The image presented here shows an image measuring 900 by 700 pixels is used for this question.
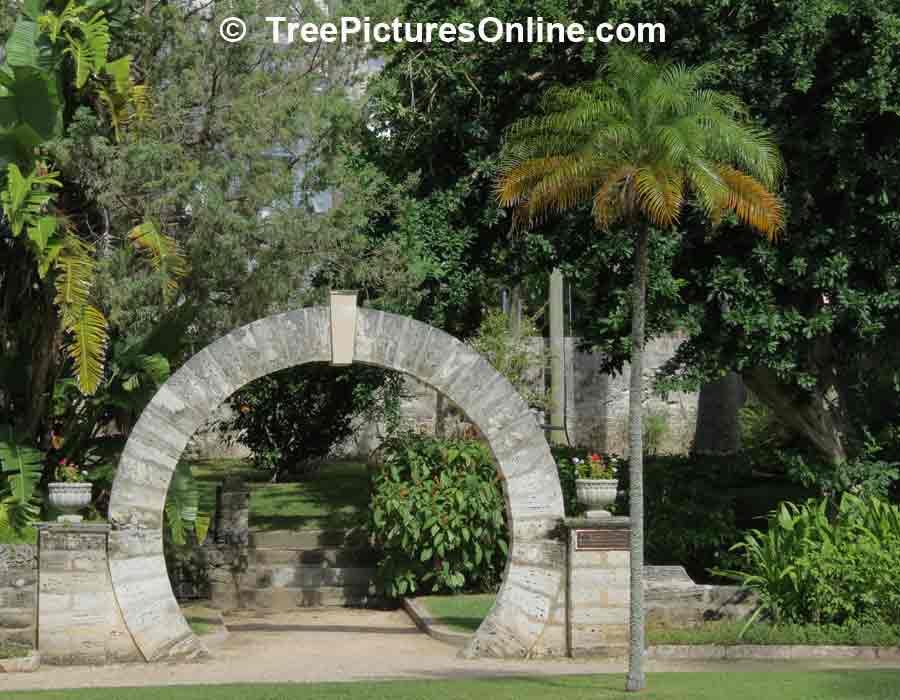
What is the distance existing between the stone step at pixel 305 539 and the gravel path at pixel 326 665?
127 inches

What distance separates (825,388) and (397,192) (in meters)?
5.80

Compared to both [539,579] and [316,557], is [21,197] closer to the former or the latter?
[539,579]

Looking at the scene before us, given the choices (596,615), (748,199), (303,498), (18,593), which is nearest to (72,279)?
(18,593)

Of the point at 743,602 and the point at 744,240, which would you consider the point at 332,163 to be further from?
the point at 743,602

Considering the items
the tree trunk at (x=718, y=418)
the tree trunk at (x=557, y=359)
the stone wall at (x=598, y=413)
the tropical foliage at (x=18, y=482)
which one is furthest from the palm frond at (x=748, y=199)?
the tree trunk at (x=718, y=418)

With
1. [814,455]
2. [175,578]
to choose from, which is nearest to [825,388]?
[814,455]

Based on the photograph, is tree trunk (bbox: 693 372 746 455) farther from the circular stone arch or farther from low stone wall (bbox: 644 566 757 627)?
the circular stone arch

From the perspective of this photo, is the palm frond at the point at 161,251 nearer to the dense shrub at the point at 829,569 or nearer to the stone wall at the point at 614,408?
the dense shrub at the point at 829,569

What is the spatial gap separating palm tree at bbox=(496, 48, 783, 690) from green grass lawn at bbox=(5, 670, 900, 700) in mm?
512

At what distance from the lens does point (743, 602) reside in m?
14.4

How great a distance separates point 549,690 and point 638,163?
4361 mm

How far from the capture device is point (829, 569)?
1407cm

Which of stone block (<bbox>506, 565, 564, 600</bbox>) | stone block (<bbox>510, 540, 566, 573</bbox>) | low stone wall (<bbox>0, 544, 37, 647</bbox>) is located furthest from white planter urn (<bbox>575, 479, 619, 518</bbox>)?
low stone wall (<bbox>0, 544, 37, 647</bbox>)

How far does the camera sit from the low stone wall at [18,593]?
42.3 ft
